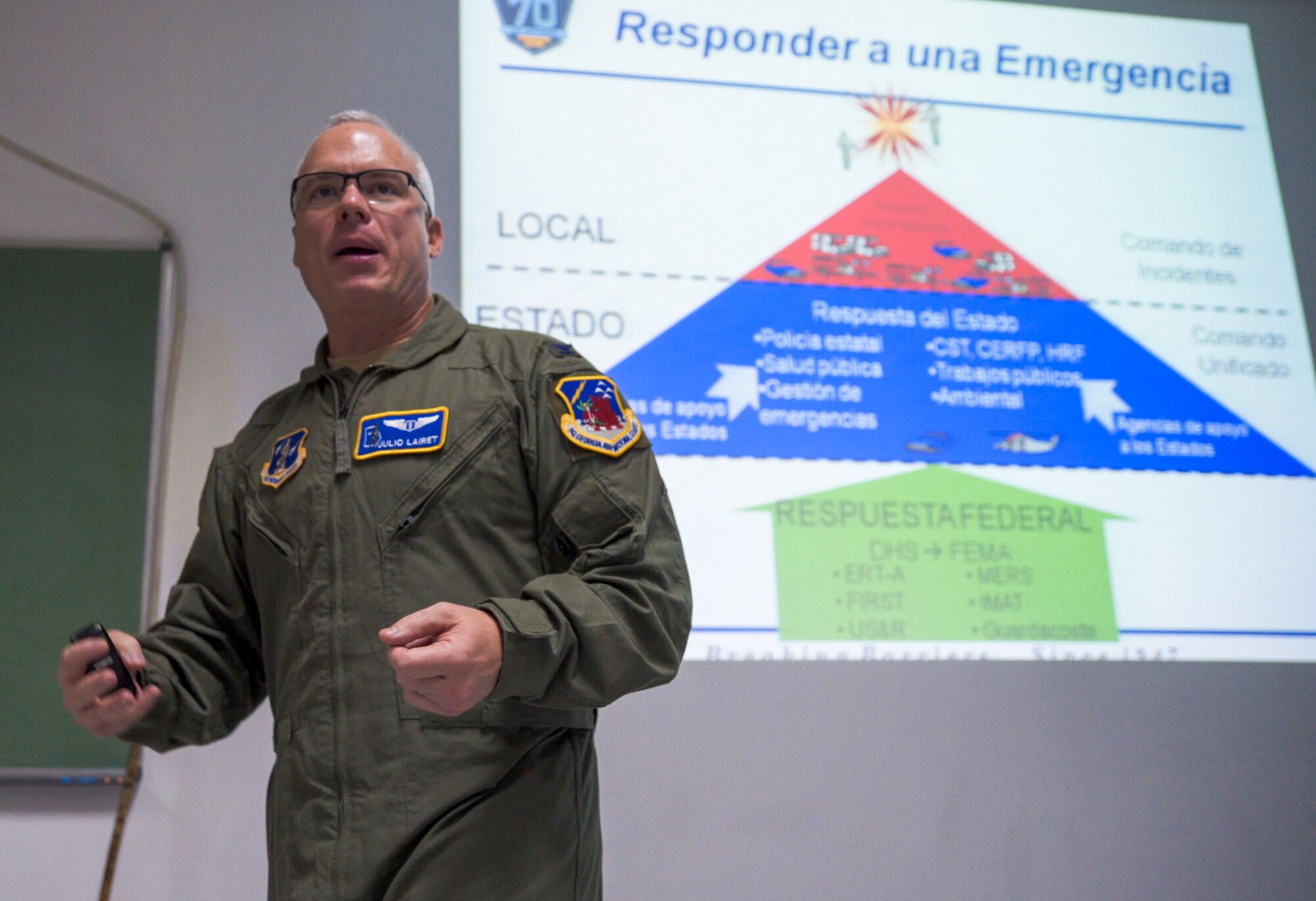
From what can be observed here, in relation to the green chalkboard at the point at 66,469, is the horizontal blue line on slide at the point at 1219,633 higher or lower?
lower

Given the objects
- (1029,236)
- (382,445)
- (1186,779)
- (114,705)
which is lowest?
(1186,779)

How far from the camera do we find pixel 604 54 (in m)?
2.40

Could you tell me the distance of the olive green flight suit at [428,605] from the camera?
3.36ft

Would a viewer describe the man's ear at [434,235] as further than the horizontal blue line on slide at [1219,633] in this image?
No

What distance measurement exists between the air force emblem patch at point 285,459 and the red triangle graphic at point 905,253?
1.28m

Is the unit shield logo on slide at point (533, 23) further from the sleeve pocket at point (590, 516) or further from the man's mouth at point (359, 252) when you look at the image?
the sleeve pocket at point (590, 516)

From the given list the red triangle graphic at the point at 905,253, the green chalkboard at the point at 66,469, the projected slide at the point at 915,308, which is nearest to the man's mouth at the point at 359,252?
the projected slide at the point at 915,308

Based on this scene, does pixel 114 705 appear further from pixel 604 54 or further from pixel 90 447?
pixel 604 54

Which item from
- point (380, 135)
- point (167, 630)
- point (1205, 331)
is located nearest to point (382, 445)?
point (167, 630)

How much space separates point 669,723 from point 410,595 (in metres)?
1.08

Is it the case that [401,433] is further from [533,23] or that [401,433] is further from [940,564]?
[533,23]

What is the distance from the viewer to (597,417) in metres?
1.17

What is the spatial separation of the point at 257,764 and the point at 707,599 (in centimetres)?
85

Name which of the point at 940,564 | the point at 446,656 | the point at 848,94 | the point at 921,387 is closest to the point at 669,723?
the point at 940,564
